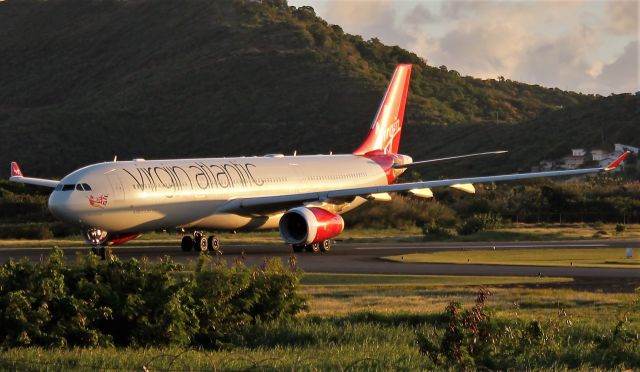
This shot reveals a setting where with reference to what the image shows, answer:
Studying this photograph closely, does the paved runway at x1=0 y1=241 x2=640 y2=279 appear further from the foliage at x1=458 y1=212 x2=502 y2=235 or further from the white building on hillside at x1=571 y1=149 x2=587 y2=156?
the white building on hillside at x1=571 y1=149 x2=587 y2=156

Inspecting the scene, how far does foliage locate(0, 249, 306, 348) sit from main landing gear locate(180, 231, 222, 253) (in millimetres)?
23206

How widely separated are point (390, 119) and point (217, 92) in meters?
87.1

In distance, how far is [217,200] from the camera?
41.2 metres

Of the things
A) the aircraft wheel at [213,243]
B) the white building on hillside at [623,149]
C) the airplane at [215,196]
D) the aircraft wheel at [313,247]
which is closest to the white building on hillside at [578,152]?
the white building on hillside at [623,149]

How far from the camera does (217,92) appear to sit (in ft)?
461

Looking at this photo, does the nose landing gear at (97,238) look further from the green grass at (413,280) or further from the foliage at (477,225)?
the foliage at (477,225)

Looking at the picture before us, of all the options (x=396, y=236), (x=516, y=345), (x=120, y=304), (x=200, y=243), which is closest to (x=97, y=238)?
(x=200, y=243)

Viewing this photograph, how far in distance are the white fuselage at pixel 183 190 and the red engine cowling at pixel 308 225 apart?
6.34ft

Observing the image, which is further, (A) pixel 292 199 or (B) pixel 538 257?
(A) pixel 292 199

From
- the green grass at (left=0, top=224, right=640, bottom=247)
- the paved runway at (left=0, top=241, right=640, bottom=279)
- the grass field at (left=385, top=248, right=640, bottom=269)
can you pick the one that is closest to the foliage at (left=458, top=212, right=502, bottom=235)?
the green grass at (left=0, top=224, right=640, bottom=247)

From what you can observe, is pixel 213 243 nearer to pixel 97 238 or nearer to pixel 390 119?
pixel 97 238

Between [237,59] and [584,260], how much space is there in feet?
372

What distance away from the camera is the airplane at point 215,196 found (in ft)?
122

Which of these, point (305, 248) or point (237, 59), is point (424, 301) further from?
point (237, 59)
